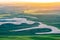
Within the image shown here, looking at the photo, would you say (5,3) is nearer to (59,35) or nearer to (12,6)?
(12,6)

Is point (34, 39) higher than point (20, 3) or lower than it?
lower

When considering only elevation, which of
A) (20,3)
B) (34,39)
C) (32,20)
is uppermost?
(20,3)

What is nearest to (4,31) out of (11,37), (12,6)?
(11,37)

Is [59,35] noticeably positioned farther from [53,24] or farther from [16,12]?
[16,12]

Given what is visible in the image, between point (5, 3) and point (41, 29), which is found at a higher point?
point (5, 3)

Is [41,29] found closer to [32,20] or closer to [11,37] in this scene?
[32,20]

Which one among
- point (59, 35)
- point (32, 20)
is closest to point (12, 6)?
point (32, 20)

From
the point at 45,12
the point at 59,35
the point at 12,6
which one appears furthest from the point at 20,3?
the point at 59,35

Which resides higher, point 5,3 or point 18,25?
point 5,3
